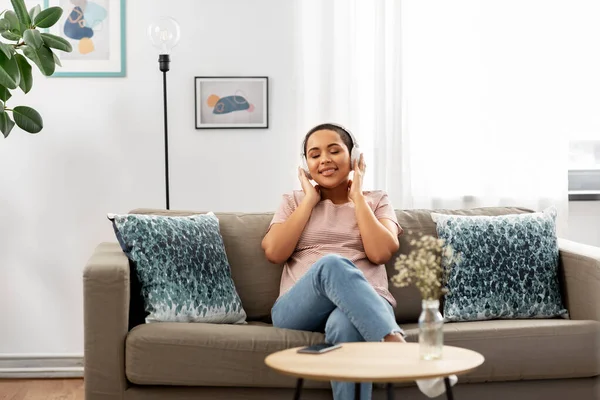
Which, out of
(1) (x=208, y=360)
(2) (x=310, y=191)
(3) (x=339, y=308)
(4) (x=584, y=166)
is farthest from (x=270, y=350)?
(4) (x=584, y=166)

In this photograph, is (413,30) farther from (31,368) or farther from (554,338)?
(31,368)

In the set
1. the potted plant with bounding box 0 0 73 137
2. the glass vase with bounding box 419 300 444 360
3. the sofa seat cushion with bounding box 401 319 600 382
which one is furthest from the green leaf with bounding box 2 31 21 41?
the glass vase with bounding box 419 300 444 360

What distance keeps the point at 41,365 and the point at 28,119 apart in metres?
1.20

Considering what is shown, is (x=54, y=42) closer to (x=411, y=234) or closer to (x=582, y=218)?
(x=411, y=234)

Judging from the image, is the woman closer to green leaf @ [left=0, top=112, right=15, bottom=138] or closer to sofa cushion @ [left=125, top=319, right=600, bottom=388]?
sofa cushion @ [left=125, top=319, right=600, bottom=388]

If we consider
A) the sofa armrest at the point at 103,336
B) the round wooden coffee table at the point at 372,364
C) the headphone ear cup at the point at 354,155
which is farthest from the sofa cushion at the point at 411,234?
the sofa armrest at the point at 103,336

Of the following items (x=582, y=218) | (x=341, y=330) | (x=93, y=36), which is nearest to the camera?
(x=341, y=330)

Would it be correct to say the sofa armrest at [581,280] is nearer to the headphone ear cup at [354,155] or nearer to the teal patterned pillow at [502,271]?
the teal patterned pillow at [502,271]

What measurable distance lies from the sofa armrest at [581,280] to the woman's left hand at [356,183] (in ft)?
2.74

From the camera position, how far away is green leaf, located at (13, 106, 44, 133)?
143 inches

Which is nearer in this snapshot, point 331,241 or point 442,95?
point 331,241

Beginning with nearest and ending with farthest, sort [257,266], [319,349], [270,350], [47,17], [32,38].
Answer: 1. [319,349]
2. [270,350]
3. [257,266]
4. [32,38]
5. [47,17]

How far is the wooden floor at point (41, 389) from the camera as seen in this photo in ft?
11.9

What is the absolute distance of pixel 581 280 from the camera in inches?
124
